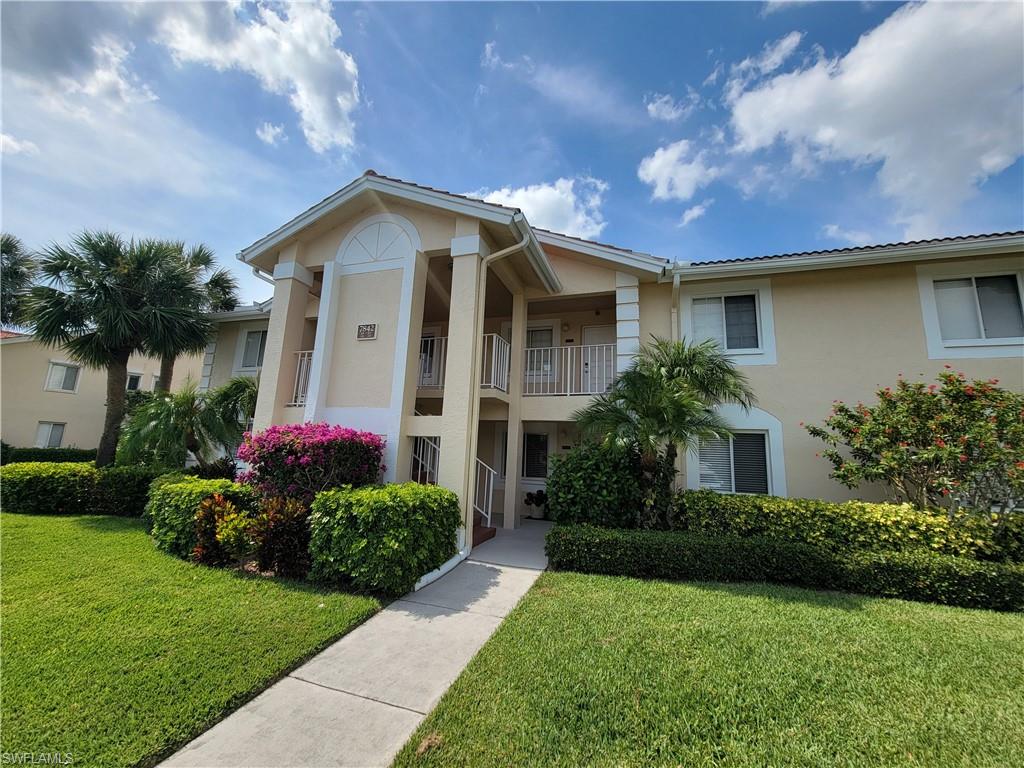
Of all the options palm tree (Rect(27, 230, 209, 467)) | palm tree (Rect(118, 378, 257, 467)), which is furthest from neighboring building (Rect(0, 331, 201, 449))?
palm tree (Rect(118, 378, 257, 467))

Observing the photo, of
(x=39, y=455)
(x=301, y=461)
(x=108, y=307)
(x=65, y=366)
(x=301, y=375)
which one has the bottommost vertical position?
(x=39, y=455)

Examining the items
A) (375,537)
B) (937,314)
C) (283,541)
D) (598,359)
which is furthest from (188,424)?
(937,314)

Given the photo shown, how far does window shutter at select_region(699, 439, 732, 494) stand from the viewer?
908cm

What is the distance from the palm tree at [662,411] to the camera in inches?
276

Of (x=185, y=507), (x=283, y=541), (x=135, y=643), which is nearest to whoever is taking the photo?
(x=135, y=643)

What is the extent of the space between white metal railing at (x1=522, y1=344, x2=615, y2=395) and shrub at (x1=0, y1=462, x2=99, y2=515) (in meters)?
11.7

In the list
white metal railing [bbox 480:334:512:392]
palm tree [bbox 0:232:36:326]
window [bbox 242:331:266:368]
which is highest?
palm tree [bbox 0:232:36:326]

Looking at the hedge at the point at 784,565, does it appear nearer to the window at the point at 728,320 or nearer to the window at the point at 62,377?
the window at the point at 728,320

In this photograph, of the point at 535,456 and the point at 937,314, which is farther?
the point at 535,456

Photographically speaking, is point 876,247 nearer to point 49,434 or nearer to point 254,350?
point 254,350

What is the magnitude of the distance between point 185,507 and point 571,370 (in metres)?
8.67

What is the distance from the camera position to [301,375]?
9.63m

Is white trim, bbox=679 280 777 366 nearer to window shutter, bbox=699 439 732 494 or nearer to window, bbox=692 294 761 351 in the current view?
window, bbox=692 294 761 351

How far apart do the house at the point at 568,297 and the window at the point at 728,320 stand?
0.10 feet
